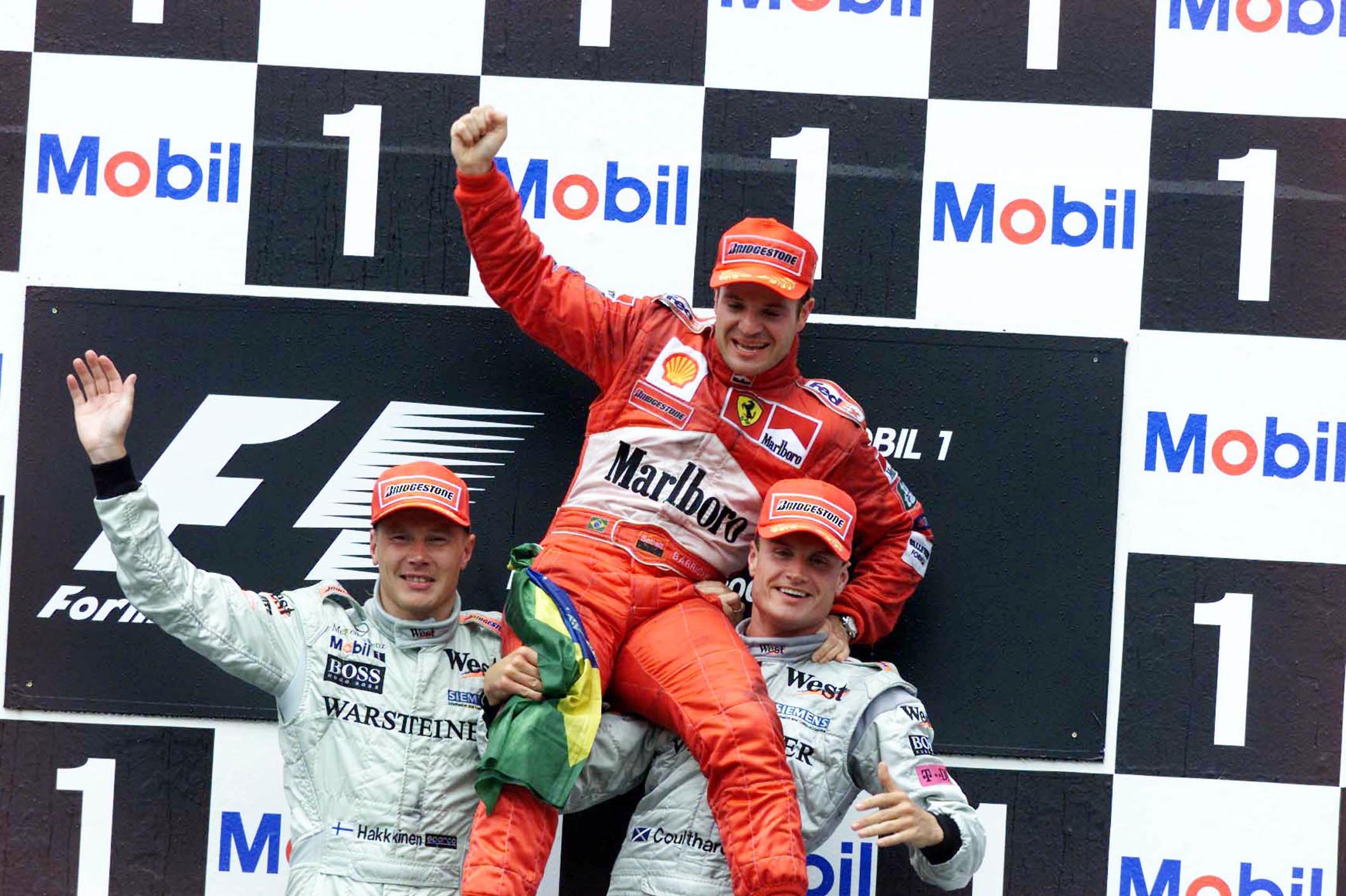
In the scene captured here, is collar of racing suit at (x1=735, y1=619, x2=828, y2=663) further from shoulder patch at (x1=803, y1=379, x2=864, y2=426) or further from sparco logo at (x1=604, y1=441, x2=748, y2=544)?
shoulder patch at (x1=803, y1=379, x2=864, y2=426)

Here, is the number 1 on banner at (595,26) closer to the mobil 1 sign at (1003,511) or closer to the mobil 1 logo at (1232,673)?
the mobil 1 sign at (1003,511)

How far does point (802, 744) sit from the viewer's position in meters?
3.07

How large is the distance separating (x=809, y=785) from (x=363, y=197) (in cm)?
179

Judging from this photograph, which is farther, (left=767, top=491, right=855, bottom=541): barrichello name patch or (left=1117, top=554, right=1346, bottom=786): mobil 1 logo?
(left=1117, top=554, right=1346, bottom=786): mobil 1 logo

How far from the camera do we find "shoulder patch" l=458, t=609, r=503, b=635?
317cm

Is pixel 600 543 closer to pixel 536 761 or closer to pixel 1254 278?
pixel 536 761

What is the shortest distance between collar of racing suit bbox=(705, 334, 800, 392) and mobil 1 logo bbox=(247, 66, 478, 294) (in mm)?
741

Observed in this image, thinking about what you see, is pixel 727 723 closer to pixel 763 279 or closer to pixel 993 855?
pixel 763 279

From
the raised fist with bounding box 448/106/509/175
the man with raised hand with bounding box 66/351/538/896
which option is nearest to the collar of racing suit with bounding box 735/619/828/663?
the man with raised hand with bounding box 66/351/538/896

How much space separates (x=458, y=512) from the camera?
9.96 feet

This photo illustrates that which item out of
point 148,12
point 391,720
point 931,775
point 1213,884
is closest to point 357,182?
point 148,12

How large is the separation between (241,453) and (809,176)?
158 centimetres

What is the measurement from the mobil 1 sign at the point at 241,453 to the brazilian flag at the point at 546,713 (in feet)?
2.14

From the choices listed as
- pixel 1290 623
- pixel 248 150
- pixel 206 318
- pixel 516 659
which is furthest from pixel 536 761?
pixel 1290 623
